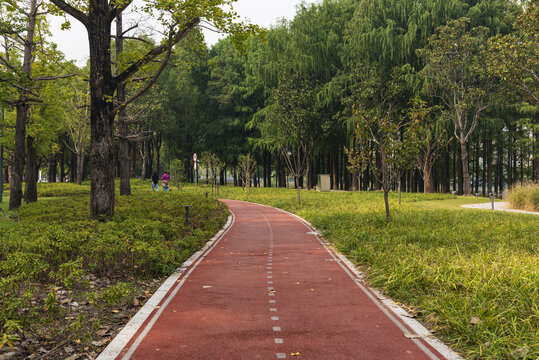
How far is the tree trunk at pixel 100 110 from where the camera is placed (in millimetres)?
12852

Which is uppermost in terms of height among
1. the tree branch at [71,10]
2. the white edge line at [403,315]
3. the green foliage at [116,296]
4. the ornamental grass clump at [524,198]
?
the tree branch at [71,10]

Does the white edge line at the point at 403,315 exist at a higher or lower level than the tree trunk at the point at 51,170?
lower

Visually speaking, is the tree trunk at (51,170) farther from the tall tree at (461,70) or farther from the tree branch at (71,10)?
the tall tree at (461,70)

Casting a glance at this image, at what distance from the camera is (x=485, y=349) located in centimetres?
462

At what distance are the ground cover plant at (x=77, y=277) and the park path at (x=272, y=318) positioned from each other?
65 centimetres

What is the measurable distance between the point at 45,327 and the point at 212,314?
2388mm

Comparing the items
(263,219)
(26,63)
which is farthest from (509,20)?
(26,63)

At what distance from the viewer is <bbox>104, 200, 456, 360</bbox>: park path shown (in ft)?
15.6

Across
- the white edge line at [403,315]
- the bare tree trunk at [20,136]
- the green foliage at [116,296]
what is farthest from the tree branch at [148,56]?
the white edge line at [403,315]

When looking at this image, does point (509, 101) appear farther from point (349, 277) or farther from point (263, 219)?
point (349, 277)

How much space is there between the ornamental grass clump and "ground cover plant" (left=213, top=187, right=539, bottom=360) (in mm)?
7844

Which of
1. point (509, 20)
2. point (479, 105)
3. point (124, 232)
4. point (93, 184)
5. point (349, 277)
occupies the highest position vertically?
point (509, 20)

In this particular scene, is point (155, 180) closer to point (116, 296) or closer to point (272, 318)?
point (116, 296)

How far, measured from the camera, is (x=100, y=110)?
12828mm
